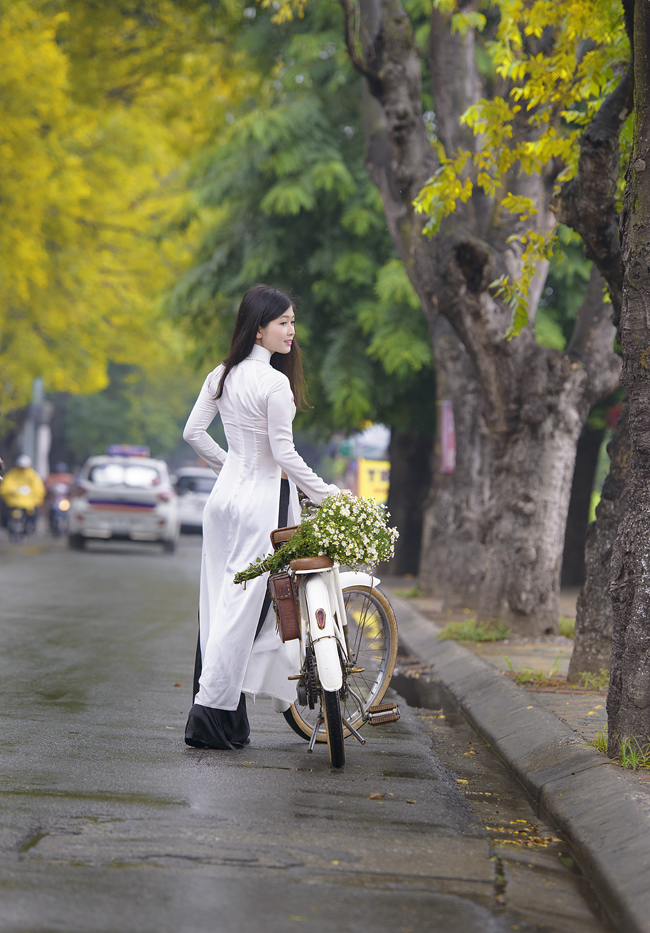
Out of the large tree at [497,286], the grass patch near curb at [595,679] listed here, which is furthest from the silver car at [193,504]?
the grass patch near curb at [595,679]

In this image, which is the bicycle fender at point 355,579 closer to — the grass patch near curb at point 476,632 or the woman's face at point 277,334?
the woman's face at point 277,334

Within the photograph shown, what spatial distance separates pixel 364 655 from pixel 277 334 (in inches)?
65.6

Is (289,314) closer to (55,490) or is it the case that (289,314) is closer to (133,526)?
(133,526)

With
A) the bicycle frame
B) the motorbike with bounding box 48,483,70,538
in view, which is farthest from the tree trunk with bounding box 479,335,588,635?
the motorbike with bounding box 48,483,70,538

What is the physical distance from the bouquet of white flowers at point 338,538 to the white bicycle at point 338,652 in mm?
63

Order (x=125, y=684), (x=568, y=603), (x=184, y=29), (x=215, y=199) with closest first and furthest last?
(x=125, y=684)
(x=568, y=603)
(x=215, y=199)
(x=184, y=29)

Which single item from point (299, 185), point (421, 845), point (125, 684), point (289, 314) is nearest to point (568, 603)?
point (299, 185)

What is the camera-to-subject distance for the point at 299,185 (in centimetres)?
1883

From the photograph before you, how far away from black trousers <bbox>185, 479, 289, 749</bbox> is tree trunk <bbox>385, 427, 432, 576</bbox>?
16.5 metres

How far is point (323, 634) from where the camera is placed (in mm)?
6012

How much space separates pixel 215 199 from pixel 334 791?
15.4 m

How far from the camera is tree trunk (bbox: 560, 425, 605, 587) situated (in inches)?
911

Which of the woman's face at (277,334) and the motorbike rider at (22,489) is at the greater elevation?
the woman's face at (277,334)

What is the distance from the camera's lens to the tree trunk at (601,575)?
853 centimetres
